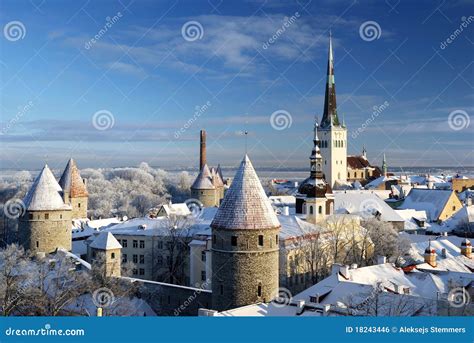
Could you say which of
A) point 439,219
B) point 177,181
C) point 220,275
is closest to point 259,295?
point 220,275

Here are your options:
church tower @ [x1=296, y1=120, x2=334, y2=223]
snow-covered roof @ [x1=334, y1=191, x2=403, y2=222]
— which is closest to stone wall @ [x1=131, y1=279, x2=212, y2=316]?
church tower @ [x1=296, y1=120, x2=334, y2=223]

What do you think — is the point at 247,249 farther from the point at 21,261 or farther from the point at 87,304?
the point at 21,261

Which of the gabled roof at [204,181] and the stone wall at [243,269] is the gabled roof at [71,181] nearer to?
the gabled roof at [204,181]

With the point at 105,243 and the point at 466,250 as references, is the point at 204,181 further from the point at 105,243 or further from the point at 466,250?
the point at 466,250

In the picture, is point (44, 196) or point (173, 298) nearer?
point (173, 298)

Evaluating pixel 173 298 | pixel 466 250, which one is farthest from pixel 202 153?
pixel 173 298

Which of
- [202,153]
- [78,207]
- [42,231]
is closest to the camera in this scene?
[42,231]

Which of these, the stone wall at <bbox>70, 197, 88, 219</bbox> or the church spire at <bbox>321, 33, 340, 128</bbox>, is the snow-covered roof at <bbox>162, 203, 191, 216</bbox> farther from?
the church spire at <bbox>321, 33, 340, 128</bbox>
